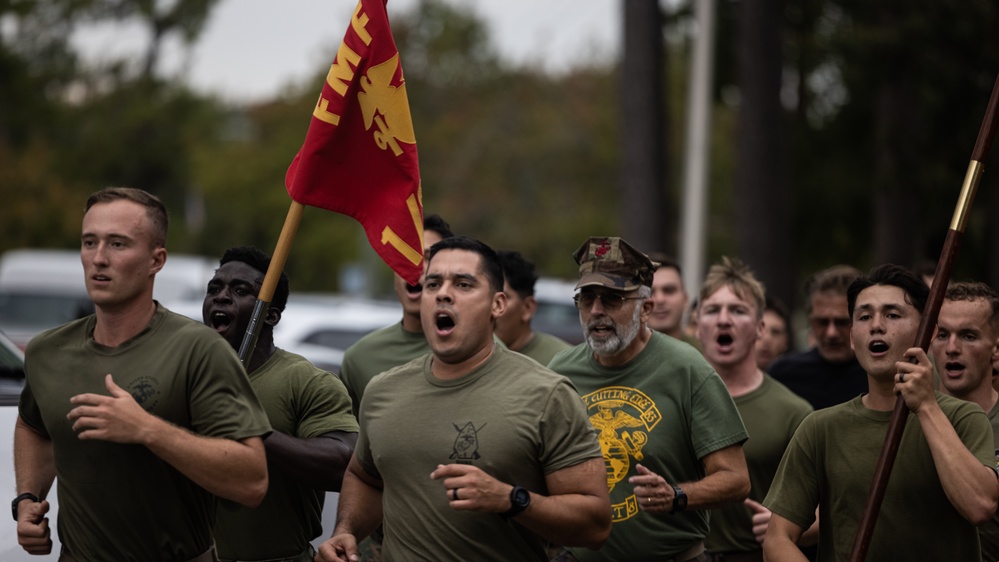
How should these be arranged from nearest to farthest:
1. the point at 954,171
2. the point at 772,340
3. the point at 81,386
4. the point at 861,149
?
1. the point at 81,386
2. the point at 772,340
3. the point at 954,171
4. the point at 861,149

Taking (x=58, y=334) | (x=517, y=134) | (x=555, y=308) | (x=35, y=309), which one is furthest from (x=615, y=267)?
(x=517, y=134)

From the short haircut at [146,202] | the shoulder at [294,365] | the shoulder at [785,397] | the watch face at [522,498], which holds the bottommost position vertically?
the shoulder at [785,397]

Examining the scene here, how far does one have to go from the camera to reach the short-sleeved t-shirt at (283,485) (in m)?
5.33

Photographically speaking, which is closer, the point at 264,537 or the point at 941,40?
the point at 264,537

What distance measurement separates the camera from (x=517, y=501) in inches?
172

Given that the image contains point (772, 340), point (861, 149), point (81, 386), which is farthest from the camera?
point (861, 149)

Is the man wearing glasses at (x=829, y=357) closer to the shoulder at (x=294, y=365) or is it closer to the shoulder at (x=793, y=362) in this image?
the shoulder at (x=793, y=362)

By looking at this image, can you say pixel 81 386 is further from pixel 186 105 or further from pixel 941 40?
pixel 186 105

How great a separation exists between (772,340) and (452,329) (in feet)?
14.7

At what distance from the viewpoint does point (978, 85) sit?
54.8ft

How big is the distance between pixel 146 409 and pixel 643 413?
2.07 metres

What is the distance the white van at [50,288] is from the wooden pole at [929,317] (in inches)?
408

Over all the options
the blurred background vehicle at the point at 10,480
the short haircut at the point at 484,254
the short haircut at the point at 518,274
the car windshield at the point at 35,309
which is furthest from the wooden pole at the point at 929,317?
the car windshield at the point at 35,309

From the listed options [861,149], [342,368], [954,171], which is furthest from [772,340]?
[861,149]
